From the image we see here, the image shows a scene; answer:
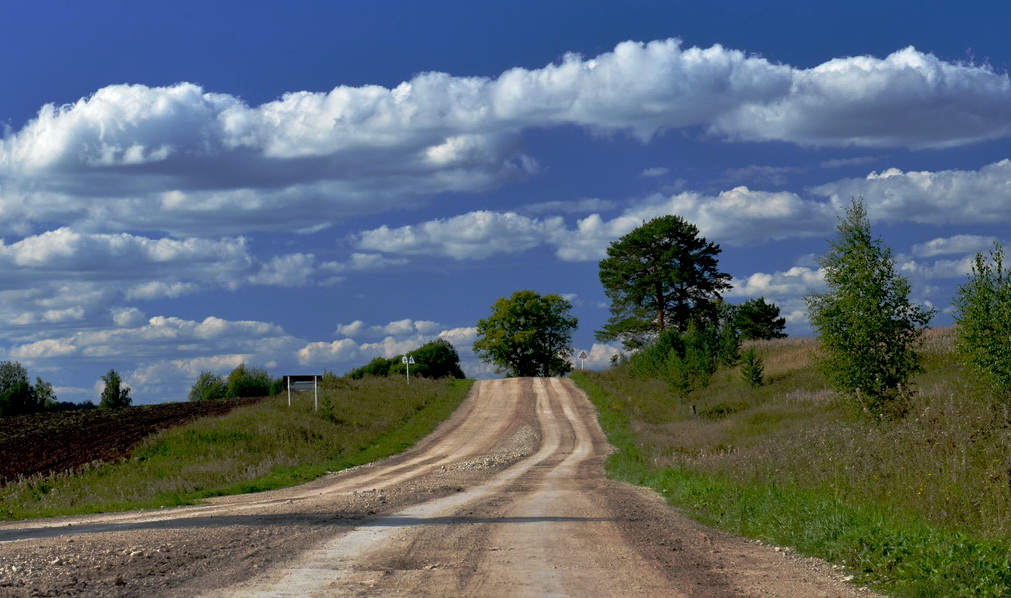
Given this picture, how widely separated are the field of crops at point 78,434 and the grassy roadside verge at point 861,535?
25004mm

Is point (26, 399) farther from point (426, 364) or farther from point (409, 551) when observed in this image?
point (409, 551)

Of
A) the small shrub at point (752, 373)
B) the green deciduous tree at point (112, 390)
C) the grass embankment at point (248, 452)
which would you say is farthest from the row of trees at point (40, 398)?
the small shrub at point (752, 373)

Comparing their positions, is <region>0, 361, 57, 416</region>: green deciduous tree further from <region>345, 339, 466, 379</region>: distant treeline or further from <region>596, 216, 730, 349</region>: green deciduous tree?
<region>596, 216, 730, 349</region>: green deciduous tree

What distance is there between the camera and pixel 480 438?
40.9 meters

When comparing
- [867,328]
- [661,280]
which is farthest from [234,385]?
[867,328]

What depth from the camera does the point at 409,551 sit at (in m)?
11.3

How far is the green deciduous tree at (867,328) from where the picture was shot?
26469 millimetres

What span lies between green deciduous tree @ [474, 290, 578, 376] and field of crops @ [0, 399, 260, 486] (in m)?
49.9

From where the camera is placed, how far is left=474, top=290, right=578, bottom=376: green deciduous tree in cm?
10700

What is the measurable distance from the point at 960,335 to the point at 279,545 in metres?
24.8

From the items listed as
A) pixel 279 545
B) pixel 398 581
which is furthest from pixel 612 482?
pixel 398 581

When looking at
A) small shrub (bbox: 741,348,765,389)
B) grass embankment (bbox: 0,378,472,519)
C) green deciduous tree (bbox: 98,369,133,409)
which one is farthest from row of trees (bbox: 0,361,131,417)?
small shrub (bbox: 741,348,765,389)

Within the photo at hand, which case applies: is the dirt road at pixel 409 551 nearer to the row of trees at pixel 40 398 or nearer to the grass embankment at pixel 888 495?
the grass embankment at pixel 888 495

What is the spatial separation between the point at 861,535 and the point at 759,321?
99.5 m
